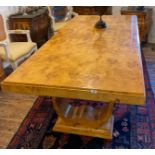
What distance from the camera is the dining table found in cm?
131

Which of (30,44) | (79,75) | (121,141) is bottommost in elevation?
(121,141)

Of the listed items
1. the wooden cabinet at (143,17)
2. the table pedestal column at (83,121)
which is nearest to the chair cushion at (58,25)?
the wooden cabinet at (143,17)

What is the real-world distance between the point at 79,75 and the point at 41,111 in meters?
0.92

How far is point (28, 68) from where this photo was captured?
5.25ft

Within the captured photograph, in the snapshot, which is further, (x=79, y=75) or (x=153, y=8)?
(x=153, y=8)

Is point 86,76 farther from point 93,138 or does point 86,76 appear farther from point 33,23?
point 33,23

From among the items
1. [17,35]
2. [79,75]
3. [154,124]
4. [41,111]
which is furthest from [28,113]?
[17,35]

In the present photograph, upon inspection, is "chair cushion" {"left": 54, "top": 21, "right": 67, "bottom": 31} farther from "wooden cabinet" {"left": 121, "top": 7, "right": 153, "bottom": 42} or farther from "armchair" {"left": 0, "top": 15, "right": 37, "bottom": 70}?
"wooden cabinet" {"left": 121, "top": 7, "right": 153, "bottom": 42}

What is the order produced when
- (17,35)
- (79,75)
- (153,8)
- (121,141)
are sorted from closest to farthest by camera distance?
(79,75) → (121,141) → (17,35) → (153,8)

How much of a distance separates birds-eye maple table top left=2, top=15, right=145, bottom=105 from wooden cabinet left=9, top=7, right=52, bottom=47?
121 centimetres

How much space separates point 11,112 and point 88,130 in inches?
35.8

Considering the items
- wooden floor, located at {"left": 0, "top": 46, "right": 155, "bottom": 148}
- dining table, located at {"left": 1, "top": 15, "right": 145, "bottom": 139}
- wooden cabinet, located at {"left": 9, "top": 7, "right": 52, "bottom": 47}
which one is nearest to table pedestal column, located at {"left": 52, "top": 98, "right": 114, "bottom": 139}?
dining table, located at {"left": 1, "top": 15, "right": 145, "bottom": 139}

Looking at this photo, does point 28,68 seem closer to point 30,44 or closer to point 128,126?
point 128,126

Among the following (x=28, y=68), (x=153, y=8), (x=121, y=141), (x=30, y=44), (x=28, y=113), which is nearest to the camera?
(x=28, y=68)
